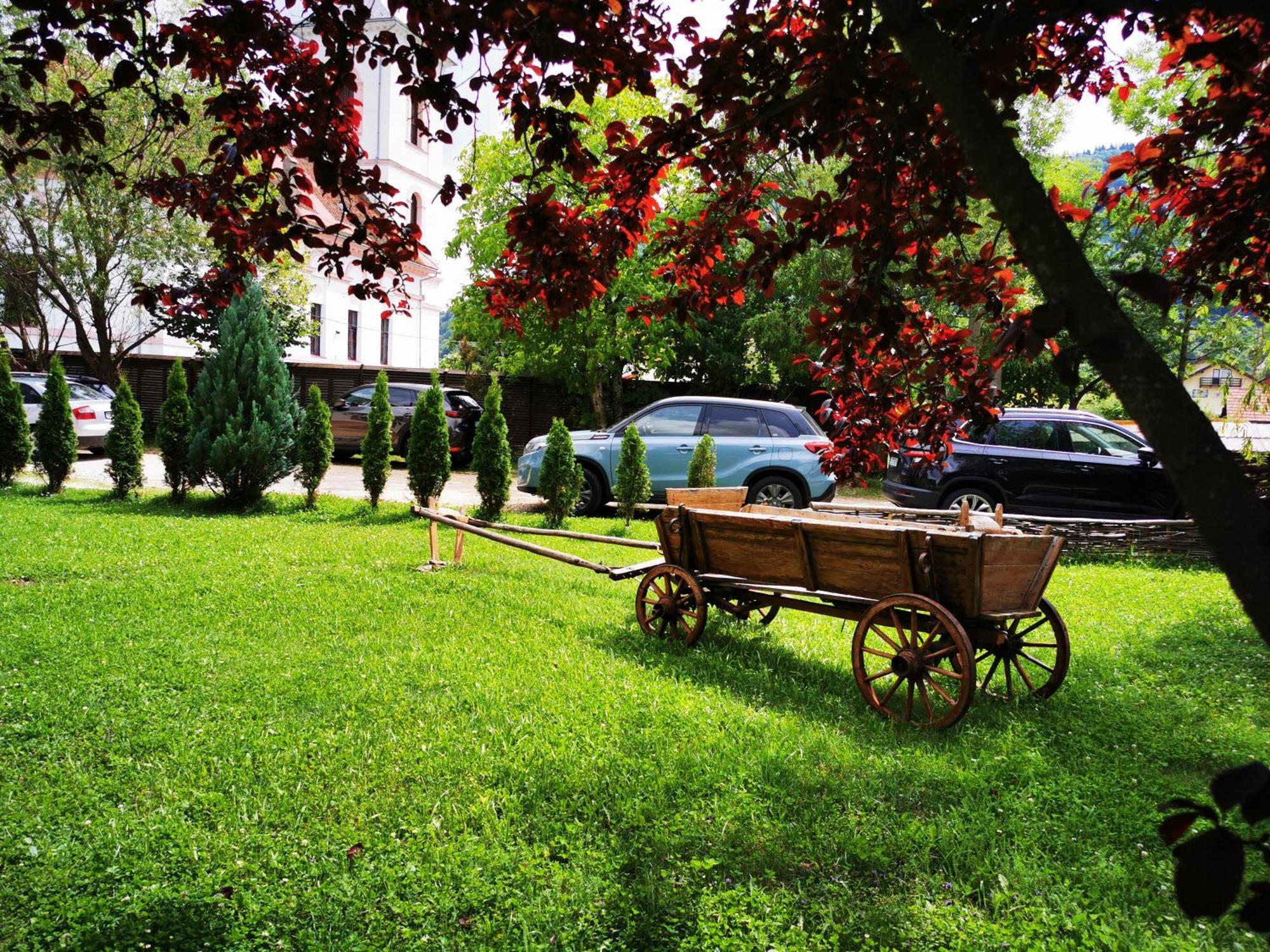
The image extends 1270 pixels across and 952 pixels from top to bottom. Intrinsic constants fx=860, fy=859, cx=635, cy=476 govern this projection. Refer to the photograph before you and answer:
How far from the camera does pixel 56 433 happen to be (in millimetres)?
12578

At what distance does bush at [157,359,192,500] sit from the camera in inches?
480

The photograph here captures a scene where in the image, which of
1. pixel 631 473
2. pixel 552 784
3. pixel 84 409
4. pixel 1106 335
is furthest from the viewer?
pixel 84 409

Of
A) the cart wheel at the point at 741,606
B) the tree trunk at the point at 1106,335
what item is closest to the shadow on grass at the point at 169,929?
the tree trunk at the point at 1106,335

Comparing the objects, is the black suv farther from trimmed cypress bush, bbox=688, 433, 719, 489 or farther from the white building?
the white building

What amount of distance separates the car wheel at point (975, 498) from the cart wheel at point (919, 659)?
705 centimetres

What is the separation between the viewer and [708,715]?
15.3 ft

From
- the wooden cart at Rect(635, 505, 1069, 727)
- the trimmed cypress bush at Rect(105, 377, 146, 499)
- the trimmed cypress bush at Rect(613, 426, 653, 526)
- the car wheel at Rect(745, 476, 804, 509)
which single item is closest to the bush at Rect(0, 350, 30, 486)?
the trimmed cypress bush at Rect(105, 377, 146, 499)

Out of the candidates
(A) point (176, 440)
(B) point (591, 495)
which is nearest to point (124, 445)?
(A) point (176, 440)

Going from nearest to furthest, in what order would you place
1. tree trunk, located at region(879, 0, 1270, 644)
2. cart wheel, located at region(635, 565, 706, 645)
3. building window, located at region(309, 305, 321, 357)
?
tree trunk, located at region(879, 0, 1270, 644) → cart wheel, located at region(635, 565, 706, 645) → building window, located at region(309, 305, 321, 357)

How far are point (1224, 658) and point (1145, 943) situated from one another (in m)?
4.54

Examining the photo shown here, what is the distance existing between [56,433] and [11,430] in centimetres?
103

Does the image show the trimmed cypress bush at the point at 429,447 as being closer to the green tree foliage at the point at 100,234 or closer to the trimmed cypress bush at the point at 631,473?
the trimmed cypress bush at the point at 631,473

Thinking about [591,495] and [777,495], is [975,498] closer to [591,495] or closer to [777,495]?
[777,495]

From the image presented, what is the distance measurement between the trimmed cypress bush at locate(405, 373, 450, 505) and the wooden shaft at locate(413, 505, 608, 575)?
3.47 metres
